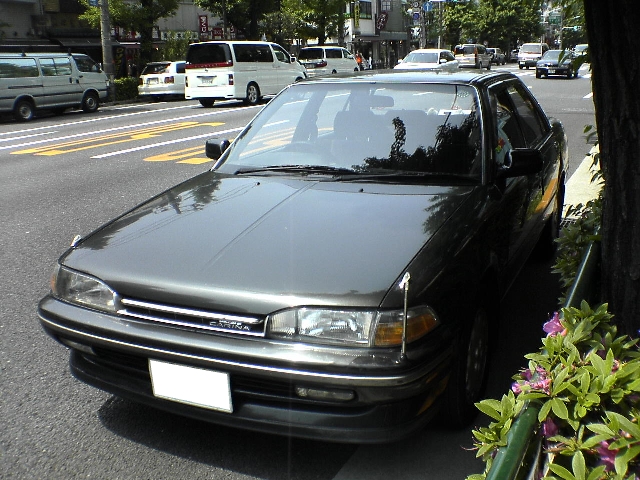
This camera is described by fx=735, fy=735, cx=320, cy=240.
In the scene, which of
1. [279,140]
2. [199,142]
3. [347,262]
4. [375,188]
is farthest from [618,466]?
[199,142]

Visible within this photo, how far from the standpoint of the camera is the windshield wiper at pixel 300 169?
3.80 m

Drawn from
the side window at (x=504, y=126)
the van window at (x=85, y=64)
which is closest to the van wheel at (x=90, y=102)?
the van window at (x=85, y=64)

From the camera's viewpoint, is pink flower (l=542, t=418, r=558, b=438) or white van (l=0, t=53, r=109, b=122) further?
white van (l=0, t=53, r=109, b=122)

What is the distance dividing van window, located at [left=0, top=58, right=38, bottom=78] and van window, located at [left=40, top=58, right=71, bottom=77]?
12.6 inches

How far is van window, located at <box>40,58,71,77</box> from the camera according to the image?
771 inches

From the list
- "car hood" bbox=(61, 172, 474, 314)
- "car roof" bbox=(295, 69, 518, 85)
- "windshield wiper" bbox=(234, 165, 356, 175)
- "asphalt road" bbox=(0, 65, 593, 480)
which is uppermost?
"car roof" bbox=(295, 69, 518, 85)

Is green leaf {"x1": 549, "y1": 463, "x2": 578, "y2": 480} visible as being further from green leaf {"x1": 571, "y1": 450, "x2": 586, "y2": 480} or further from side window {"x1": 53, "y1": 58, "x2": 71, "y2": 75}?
side window {"x1": 53, "y1": 58, "x2": 71, "y2": 75}

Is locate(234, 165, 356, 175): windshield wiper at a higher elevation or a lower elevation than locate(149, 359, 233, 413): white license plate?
higher

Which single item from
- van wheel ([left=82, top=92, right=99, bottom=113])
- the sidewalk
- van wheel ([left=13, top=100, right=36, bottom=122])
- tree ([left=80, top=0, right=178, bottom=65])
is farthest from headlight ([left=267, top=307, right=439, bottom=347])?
tree ([left=80, top=0, right=178, bottom=65])

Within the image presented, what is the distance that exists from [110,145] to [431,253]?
11547 mm

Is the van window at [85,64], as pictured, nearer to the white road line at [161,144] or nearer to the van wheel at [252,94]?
the van wheel at [252,94]

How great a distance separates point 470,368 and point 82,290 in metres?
1.66

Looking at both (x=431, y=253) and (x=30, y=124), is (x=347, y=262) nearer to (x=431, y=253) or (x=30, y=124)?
(x=431, y=253)

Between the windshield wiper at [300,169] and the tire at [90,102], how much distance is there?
1903 centimetres
